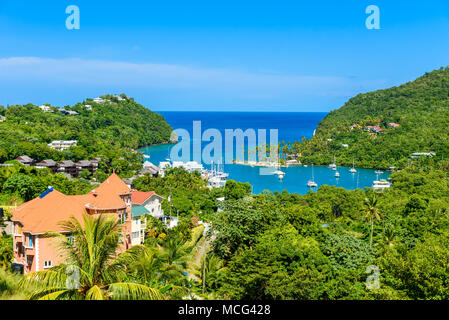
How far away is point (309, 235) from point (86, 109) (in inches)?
2139

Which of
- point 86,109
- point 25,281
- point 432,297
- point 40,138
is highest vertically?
point 86,109

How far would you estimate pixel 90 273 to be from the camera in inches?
153

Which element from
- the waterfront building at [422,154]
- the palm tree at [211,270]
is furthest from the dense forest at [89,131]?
the waterfront building at [422,154]

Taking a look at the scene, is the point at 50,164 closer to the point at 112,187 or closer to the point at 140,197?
the point at 140,197

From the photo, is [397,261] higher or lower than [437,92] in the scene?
lower

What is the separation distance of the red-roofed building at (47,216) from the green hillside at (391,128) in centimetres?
3749

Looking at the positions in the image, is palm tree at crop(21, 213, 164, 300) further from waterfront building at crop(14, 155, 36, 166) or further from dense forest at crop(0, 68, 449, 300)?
waterfront building at crop(14, 155, 36, 166)

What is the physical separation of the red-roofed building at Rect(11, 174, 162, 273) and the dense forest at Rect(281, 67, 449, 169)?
37.6 meters

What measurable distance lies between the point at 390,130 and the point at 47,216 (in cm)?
4813

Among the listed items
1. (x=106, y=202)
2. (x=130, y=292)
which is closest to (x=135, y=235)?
(x=106, y=202)
